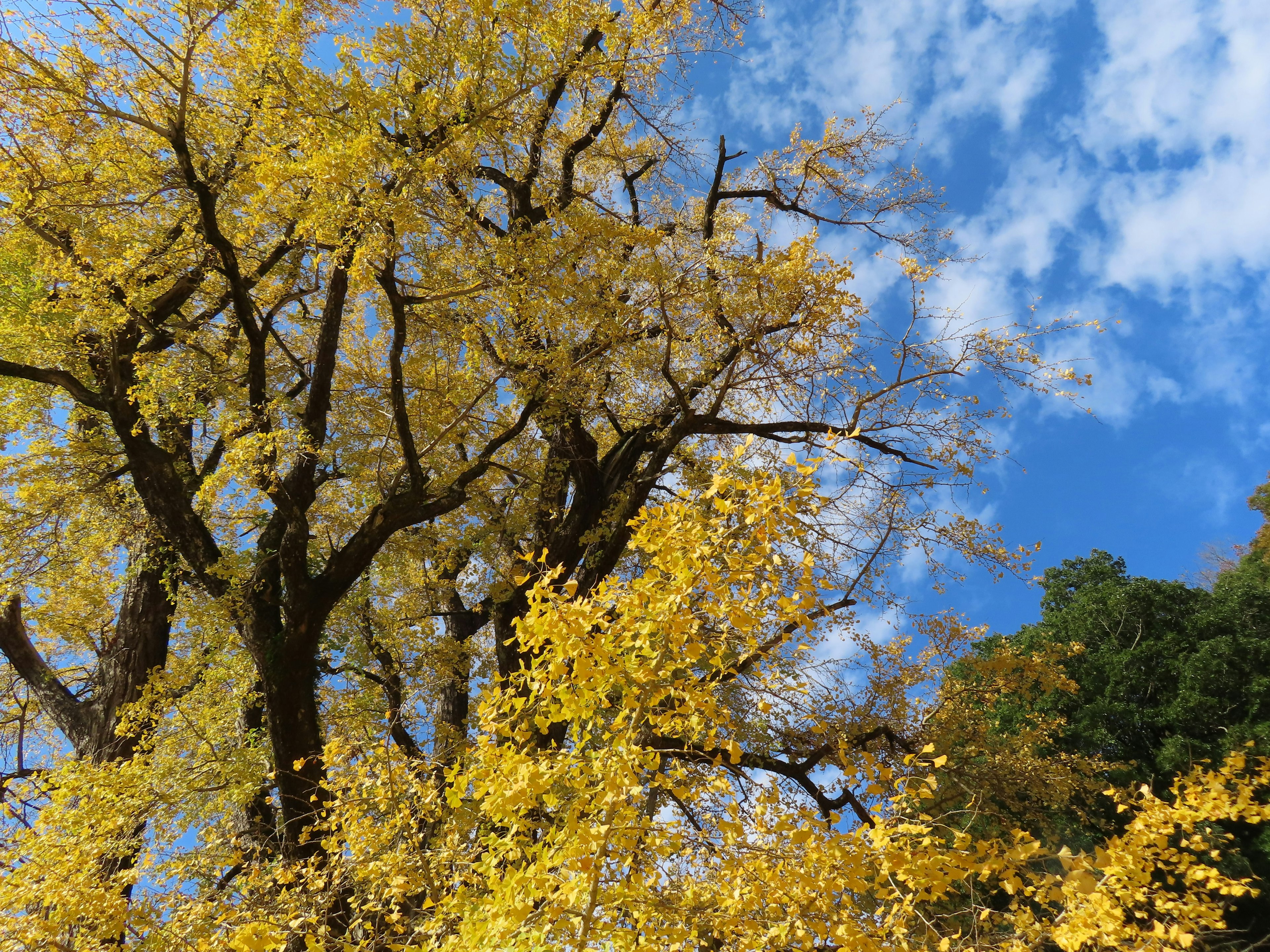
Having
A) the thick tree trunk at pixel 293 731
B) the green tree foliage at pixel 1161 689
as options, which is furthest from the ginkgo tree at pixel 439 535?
the green tree foliage at pixel 1161 689

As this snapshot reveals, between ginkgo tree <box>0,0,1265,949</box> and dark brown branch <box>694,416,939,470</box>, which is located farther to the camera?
dark brown branch <box>694,416,939,470</box>

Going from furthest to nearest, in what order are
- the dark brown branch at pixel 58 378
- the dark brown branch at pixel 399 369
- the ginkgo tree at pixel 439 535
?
the dark brown branch at pixel 58 378
the dark brown branch at pixel 399 369
the ginkgo tree at pixel 439 535

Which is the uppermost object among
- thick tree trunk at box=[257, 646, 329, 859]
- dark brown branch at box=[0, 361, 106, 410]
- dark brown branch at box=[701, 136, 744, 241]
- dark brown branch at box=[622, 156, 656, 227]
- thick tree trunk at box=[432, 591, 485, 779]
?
dark brown branch at box=[622, 156, 656, 227]

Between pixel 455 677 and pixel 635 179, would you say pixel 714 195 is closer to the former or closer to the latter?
pixel 635 179

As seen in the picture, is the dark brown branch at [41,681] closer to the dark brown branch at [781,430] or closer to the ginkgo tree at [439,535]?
the ginkgo tree at [439,535]

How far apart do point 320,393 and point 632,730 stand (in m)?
4.88

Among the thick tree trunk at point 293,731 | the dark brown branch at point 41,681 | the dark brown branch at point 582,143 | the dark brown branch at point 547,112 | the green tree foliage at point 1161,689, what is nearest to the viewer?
the thick tree trunk at point 293,731

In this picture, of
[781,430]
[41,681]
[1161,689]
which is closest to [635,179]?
[781,430]

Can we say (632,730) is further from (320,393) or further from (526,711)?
(320,393)

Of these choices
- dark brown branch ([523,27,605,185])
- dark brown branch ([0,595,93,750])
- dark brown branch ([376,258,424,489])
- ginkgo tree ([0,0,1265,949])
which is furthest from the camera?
dark brown branch ([0,595,93,750])

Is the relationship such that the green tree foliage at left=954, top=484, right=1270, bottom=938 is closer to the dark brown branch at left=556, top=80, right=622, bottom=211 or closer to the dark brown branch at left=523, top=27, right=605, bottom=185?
the dark brown branch at left=556, top=80, right=622, bottom=211

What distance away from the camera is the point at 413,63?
4.42 metres

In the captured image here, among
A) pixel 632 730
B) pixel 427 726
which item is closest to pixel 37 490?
pixel 427 726

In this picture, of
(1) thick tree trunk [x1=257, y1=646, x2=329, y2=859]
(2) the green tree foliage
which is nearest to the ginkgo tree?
(1) thick tree trunk [x1=257, y1=646, x2=329, y2=859]
